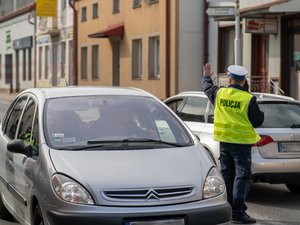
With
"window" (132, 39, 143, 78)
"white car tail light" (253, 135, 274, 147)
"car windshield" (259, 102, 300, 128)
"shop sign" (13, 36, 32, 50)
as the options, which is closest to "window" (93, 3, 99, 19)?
"window" (132, 39, 143, 78)

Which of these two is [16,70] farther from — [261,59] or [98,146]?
[98,146]

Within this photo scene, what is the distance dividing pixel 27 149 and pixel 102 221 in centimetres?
133

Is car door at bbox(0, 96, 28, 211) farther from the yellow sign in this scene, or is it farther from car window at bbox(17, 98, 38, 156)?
the yellow sign

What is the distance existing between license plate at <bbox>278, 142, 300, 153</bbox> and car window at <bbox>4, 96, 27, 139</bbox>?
3.57m

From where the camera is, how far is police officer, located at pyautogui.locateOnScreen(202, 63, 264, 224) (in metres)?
7.39

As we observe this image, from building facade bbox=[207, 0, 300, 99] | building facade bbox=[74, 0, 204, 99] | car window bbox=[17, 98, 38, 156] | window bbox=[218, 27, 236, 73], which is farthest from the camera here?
building facade bbox=[74, 0, 204, 99]

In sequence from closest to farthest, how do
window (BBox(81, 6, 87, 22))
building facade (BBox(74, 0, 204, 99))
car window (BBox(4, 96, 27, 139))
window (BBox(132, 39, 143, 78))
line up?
car window (BBox(4, 96, 27, 139))
building facade (BBox(74, 0, 204, 99))
window (BBox(132, 39, 143, 78))
window (BBox(81, 6, 87, 22))

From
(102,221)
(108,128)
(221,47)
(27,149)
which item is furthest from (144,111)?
(221,47)

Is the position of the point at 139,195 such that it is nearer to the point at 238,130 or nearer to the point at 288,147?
the point at 238,130

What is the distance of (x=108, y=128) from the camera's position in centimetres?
625

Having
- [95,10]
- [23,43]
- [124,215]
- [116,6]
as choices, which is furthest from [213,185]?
[23,43]

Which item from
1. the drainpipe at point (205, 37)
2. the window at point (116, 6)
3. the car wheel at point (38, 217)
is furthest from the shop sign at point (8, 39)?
the car wheel at point (38, 217)

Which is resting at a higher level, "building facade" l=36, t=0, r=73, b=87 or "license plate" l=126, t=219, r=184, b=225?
"building facade" l=36, t=0, r=73, b=87

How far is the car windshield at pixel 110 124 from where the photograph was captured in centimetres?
603
